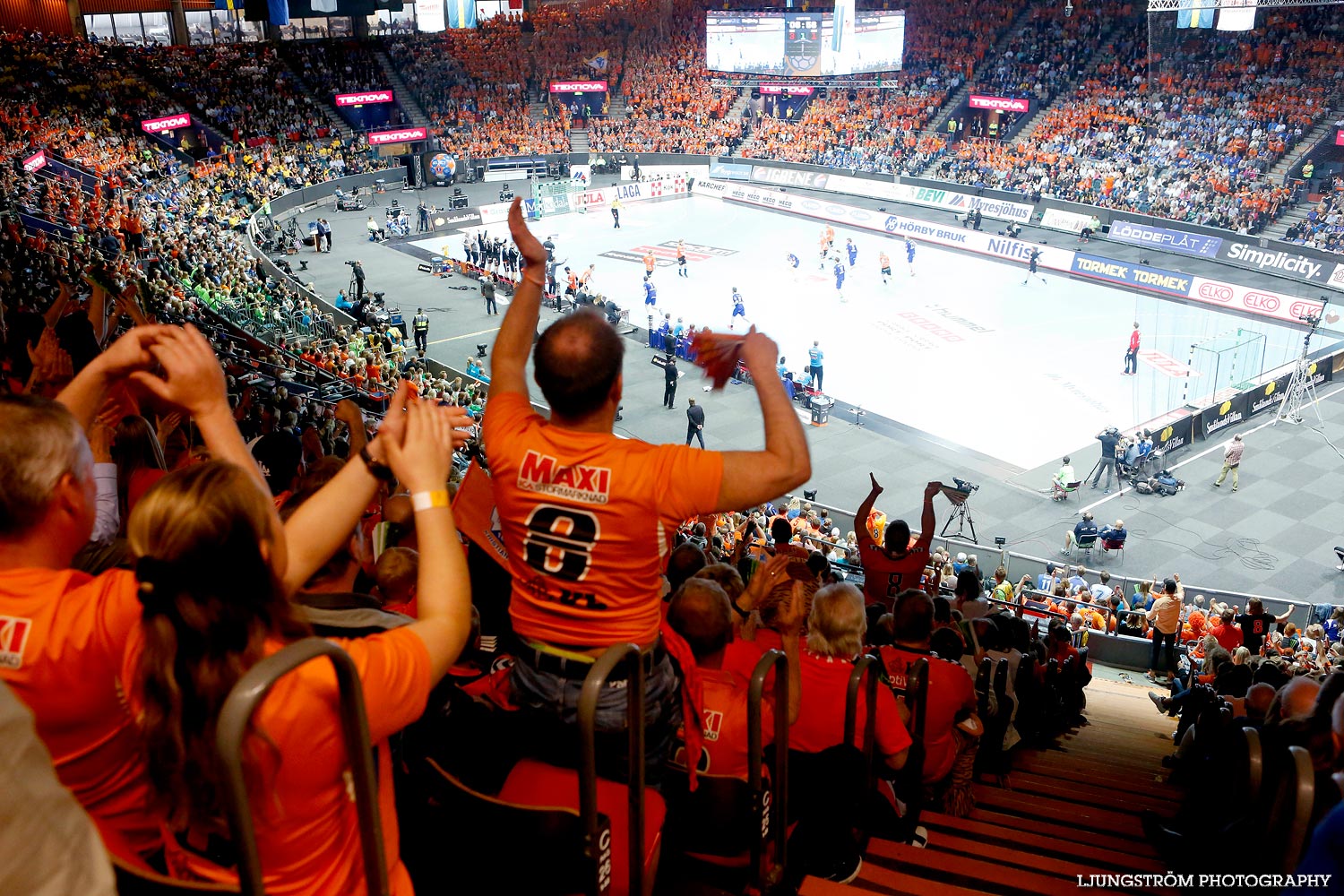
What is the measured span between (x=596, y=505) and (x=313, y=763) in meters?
1.25

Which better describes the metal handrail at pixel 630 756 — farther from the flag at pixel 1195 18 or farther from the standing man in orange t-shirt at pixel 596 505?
the flag at pixel 1195 18

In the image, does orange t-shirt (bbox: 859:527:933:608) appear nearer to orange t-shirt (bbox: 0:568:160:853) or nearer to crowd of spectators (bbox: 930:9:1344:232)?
orange t-shirt (bbox: 0:568:160:853)

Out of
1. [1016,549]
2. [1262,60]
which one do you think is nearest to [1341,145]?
[1262,60]

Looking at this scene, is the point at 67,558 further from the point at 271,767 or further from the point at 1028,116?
the point at 1028,116

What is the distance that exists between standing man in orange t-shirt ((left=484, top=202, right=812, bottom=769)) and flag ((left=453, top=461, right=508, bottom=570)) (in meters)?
1.02

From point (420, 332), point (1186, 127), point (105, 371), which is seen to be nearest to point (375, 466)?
point (105, 371)

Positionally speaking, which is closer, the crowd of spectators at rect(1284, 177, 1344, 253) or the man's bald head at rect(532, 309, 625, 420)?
the man's bald head at rect(532, 309, 625, 420)

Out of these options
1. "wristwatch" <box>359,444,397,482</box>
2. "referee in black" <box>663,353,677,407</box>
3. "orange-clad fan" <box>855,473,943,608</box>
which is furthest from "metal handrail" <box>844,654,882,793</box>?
"referee in black" <box>663,353,677,407</box>

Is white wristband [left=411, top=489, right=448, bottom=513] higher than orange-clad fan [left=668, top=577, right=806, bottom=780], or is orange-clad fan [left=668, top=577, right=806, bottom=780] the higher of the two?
white wristband [left=411, top=489, right=448, bottom=513]

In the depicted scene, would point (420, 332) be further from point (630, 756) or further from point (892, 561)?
point (630, 756)

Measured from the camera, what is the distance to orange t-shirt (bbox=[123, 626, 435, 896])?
197cm

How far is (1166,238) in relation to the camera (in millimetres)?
36062

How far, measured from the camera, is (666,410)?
985 inches

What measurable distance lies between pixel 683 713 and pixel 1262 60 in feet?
148
